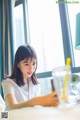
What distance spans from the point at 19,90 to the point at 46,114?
55cm

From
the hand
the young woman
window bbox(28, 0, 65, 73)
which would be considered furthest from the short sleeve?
window bbox(28, 0, 65, 73)

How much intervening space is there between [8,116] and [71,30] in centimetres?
143

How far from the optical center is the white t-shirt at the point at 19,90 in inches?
43.1

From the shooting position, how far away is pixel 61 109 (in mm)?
636

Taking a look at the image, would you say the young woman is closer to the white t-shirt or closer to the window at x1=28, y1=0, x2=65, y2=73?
the white t-shirt

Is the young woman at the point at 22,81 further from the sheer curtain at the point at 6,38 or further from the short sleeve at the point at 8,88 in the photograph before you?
the sheer curtain at the point at 6,38

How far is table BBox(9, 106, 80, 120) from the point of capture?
61 centimetres

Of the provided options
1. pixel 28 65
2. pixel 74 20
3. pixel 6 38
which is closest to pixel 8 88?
pixel 28 65

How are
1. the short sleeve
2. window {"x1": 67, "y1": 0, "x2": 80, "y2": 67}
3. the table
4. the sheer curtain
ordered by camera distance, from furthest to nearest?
the sheer curtain < window {"x1": 67, "y1": 0, "x2": 80, "y2": 67} < the short sleeve < the table

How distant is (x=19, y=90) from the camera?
3.83 ft

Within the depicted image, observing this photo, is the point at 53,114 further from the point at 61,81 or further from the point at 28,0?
the point at 28,0

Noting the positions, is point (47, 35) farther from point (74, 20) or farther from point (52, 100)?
point (52, 100)

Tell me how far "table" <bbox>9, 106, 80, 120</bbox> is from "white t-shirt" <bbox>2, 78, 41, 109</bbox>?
0.43m

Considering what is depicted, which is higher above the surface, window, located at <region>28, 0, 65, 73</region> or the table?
window, located at <region>28, 0, 65, 73</region>
